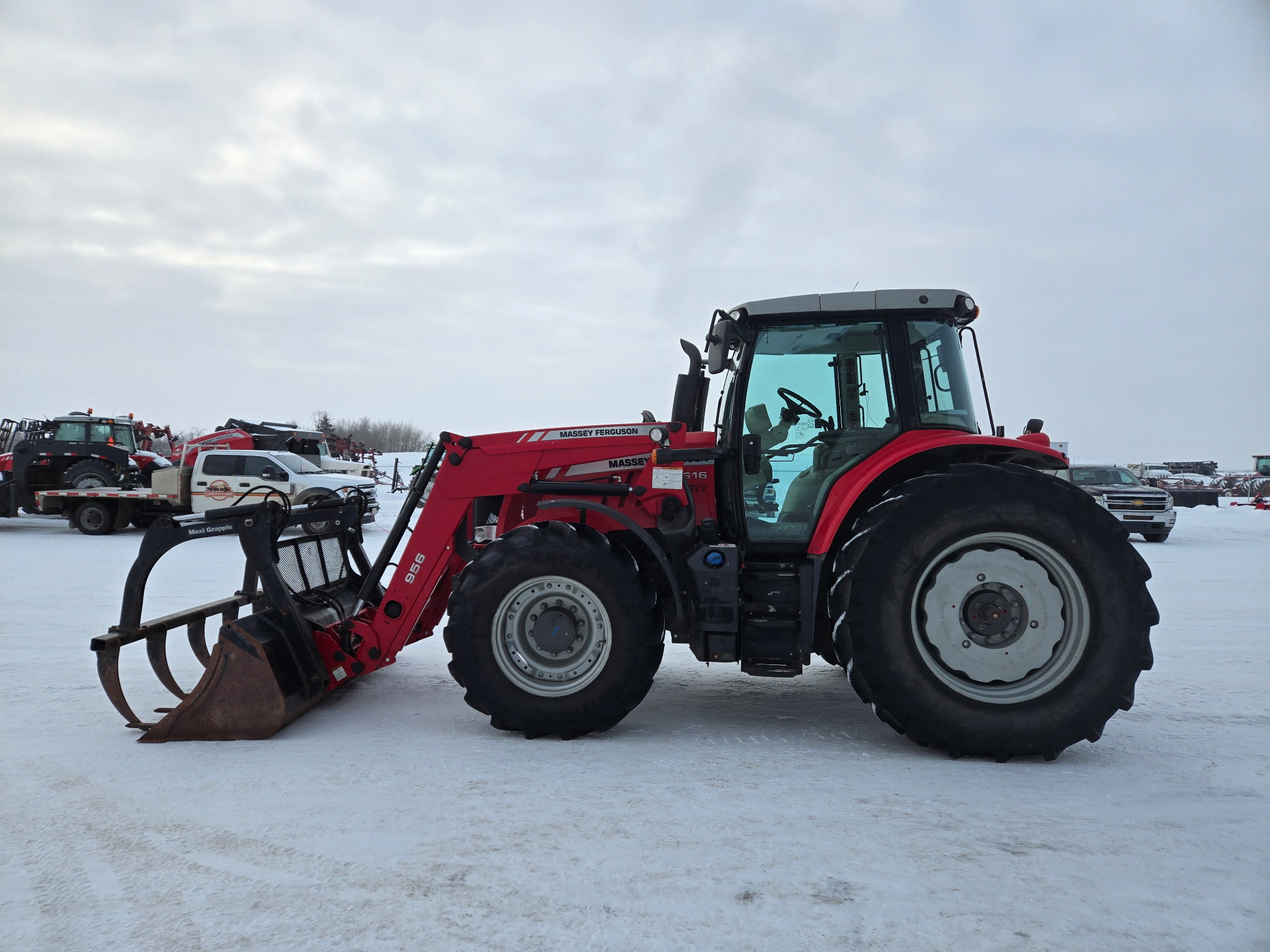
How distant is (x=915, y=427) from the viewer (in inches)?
164

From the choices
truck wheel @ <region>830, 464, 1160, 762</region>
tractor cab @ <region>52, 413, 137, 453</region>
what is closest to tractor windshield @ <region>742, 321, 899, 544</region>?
truck wheel @ <region>830, 464, 1160, 762</region>

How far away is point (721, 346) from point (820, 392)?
644mm

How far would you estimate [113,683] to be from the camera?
3914 mm

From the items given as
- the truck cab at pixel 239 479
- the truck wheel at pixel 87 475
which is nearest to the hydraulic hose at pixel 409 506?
the truck cab at pixel 239 479

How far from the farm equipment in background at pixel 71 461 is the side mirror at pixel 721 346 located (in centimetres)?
1575

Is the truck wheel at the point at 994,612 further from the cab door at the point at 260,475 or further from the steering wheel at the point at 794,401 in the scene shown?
the cab door at the point at 260,475

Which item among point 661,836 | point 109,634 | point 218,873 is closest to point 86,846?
point 218,873

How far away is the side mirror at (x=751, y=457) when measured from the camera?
14.0ft

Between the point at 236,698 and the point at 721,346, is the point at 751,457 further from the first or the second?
the point at 236,698

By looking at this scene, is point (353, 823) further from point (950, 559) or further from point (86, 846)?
point (950, 559)

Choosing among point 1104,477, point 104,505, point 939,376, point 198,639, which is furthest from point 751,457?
point 1104,477

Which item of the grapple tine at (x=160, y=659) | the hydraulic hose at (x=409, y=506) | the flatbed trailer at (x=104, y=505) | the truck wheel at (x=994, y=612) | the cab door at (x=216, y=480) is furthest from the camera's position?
the cab door at (x=216, y=480)

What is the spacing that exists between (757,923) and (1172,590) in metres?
8.83

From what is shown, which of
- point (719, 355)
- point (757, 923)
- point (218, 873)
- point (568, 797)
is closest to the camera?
point (757, 923)
